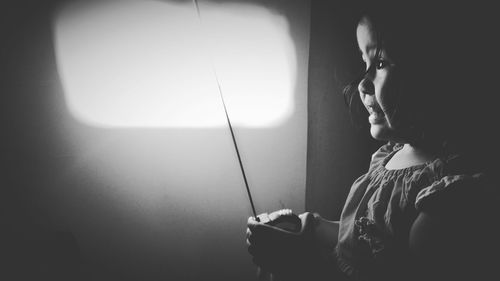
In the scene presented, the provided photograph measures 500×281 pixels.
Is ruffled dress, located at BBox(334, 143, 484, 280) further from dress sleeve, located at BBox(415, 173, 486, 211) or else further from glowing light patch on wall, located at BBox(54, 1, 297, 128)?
glowing light patch on wall, located at BBox(54, 1, 297, 128)

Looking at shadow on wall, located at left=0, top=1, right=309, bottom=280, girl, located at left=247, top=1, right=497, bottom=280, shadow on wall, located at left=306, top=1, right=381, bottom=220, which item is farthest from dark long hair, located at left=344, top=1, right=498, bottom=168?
shadow on wall, located at left=0, top=1, right=309, bottom=280

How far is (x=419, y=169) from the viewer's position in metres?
0.56

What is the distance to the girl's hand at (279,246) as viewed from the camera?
65 centimetres

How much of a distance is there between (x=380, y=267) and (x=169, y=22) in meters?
0.88

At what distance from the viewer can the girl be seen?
0.45m

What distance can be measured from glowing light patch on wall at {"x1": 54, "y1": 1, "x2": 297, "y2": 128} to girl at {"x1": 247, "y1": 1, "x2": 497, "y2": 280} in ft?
1.22

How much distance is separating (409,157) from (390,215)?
178mm

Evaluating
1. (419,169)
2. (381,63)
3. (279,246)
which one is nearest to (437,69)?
(381,63)

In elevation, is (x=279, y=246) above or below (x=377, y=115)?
below

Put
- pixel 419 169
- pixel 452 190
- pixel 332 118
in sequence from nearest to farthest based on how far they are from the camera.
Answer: pixel 452 190
pixel 419 169
pixel 332 118

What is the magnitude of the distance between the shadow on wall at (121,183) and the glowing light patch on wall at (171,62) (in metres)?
0.04

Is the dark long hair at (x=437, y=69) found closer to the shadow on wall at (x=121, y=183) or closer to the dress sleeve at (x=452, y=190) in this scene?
the dress sleeve at (x=452, y=190)

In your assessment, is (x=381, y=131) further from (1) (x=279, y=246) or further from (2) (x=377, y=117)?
(1) (x=279, y=246)

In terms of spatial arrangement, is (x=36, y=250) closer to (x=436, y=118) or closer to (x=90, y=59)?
(x=90, y=59)
